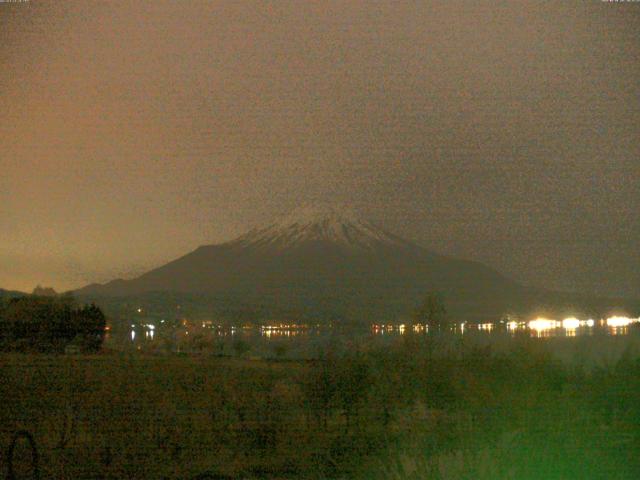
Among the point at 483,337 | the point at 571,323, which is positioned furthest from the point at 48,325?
the point at 571,323

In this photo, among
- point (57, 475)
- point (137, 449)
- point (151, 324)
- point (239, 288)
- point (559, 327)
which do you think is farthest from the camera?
point (239, 288)

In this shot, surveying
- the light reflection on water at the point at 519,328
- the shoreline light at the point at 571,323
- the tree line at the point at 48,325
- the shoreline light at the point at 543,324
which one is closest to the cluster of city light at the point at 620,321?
the light reflection on water at the point at 519,328

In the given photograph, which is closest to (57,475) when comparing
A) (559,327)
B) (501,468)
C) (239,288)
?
(501,468)

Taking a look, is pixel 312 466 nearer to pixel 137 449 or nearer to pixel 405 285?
pixel 137 449

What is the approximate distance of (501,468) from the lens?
5379mm

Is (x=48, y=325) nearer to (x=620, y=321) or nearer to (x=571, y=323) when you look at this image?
(x=571, y=323)

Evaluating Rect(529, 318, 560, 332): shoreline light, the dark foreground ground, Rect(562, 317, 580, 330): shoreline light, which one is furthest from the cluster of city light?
the dark foreground ground

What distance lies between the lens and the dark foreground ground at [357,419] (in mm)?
6012

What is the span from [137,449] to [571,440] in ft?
25.7

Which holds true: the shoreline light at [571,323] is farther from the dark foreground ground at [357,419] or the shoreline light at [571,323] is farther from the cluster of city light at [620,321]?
the dark foreground ground at [357,419]

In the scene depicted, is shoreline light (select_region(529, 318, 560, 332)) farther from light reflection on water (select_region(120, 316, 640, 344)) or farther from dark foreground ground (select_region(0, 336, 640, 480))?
dark foreground ground (select_region(0, 336, 640, 480))

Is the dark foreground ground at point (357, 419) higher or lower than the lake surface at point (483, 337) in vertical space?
lower

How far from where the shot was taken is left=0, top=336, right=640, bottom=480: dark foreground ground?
6012 millimetres

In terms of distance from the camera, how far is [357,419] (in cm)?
1280
